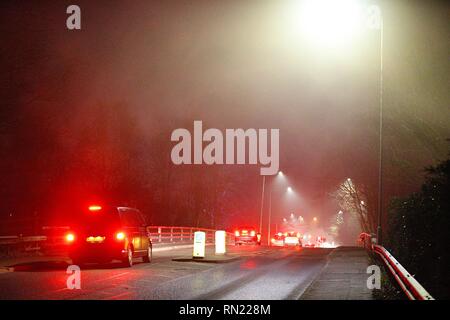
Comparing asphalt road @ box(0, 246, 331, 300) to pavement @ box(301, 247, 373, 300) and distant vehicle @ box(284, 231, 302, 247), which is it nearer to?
pavement @ box(301, 247, 373, 300)

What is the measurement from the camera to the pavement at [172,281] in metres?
13.5

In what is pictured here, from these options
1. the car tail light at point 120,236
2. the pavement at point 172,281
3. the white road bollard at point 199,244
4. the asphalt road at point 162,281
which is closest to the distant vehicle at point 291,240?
the white road bollard at point 199,244

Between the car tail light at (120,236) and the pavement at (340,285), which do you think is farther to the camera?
the car tail light at (120,236)

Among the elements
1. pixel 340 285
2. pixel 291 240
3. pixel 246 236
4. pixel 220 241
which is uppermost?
pixel 340 285

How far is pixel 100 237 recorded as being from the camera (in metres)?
20.8

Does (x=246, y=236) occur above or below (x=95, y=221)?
below

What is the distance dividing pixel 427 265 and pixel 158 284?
11218mm

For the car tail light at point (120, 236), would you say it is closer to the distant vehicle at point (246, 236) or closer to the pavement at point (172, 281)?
the pavement at point (172, 281)

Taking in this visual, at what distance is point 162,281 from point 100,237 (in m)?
4.88

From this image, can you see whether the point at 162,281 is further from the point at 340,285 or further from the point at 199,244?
the point at 199,244

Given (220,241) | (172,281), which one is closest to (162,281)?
(172,281)

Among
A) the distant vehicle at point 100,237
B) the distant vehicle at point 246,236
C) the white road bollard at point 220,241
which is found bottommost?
the distant vehicle at point 246,236
